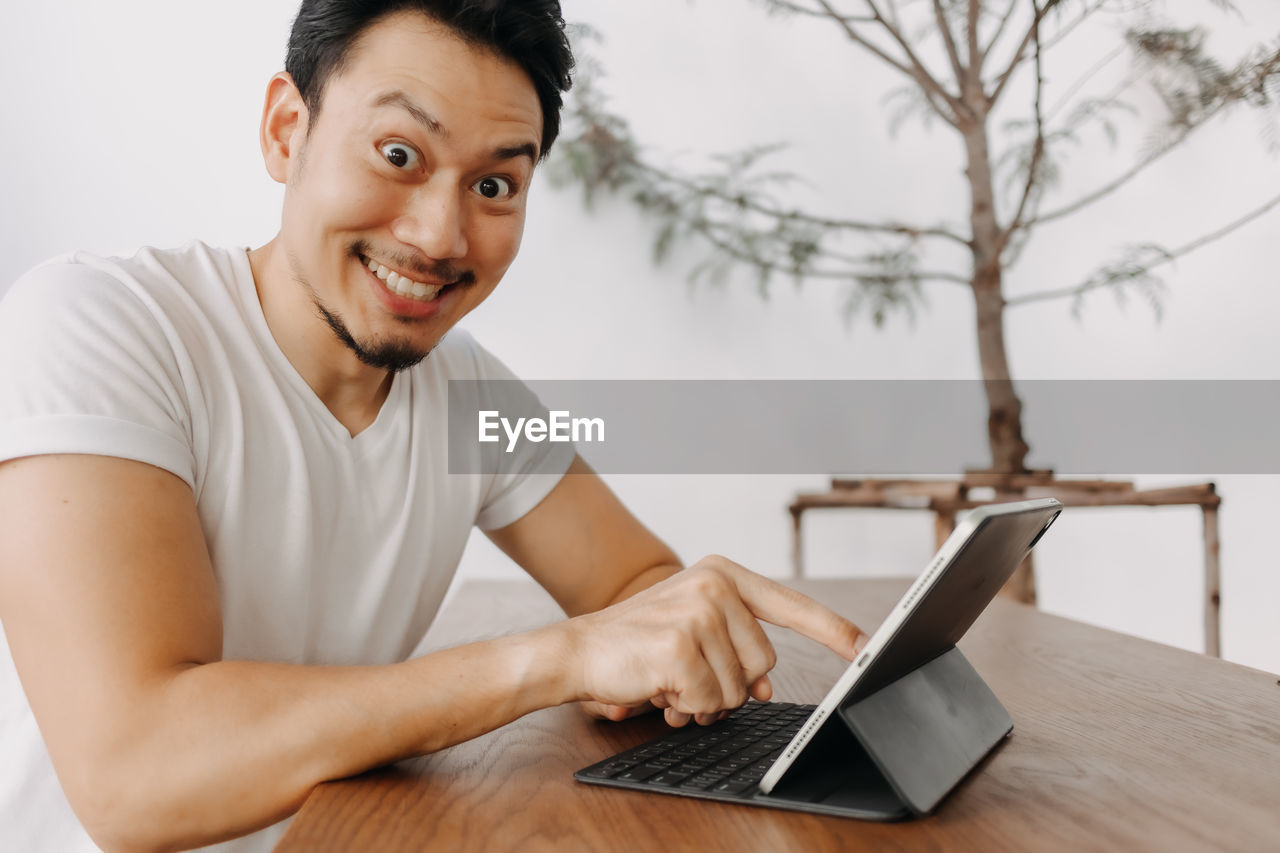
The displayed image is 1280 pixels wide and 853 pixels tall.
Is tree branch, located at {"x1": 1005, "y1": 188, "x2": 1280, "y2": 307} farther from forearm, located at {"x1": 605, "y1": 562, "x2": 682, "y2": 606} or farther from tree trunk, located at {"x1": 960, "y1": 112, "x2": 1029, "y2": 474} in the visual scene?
forearm, located at {"x1": 605, "y1": 562, "x2": 682, "y2": 606}

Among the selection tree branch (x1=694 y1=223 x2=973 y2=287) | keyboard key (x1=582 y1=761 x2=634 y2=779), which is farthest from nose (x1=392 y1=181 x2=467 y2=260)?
tree branch (x1=694 y1=223 x2=973 y2=287)

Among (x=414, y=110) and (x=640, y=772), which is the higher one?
(x=414, y=110)

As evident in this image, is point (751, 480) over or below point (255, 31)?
below

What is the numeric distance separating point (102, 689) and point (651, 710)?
1.33 ft

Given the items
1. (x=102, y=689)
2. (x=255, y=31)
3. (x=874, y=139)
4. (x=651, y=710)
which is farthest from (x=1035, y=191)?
(x=102, y=689)

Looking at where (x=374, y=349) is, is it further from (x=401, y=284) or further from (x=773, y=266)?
(x=773, y=266)

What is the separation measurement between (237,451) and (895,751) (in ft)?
2.07

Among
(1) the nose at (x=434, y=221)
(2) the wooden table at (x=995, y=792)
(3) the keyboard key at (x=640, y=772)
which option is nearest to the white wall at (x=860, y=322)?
(1) the nose at (x=434, y=221)

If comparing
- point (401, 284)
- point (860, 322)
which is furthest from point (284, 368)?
point (860, 322)

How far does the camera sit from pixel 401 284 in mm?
1034

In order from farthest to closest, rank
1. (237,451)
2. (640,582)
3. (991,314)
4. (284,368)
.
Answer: (991,314), (640,582), (284,368), (237,451)

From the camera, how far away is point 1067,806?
1.87 ft

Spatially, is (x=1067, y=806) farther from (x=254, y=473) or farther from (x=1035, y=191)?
(x=1035, y=191)

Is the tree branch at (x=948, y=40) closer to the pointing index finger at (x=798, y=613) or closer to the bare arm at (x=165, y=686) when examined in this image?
the pointing index finger at (x=798, y=613)
